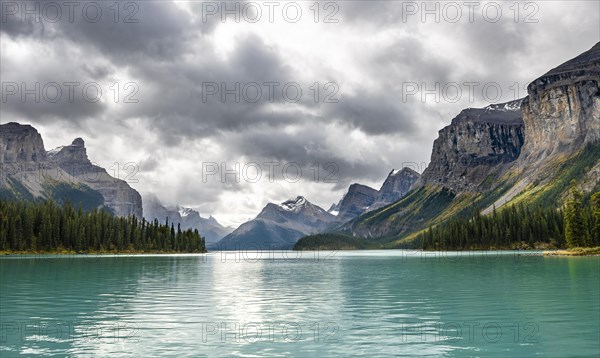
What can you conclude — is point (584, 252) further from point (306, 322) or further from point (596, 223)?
point (306, 322)

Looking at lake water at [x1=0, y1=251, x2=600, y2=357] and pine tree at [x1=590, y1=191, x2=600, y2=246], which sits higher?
pine tree at [x1=590, y1=191, x2=600, y2=246]

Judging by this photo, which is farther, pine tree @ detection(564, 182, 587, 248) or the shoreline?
pine tree @ detection(564, 182, 587, 248)

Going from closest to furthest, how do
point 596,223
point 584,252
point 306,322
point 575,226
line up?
point 306,322, point 584,252, point 596,223, point 575,226

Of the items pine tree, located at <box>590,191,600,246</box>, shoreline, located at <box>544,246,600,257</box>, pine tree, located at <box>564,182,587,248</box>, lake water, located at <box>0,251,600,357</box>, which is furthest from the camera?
pine tree, located at <box>564,182,587,248</box>

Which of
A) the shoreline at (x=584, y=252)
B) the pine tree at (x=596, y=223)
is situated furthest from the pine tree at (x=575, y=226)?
the shoreline at (x=584, y=252)

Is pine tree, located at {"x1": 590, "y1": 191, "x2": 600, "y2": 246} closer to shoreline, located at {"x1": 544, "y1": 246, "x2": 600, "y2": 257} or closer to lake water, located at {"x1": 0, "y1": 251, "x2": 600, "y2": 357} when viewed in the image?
shoreline, located at {"x1": 544, "y1": 246, "x2": 600, "y2": 257}

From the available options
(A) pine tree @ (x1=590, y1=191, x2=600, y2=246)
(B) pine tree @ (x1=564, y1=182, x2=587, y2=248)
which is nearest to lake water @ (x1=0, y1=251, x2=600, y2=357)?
(A) pine tree @ (x1=590, y1=191, x2=600, y2=246)

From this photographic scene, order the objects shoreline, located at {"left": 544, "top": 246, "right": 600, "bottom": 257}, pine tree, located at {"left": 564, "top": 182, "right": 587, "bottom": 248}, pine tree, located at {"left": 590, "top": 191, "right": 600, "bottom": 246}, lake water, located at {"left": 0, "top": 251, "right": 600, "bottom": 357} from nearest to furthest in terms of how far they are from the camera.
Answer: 1. lake water, located at {"left": 0, "top": 251, "right": 600, "bottom": 357}
2. shoreline, located at {"left": 544, "top": 246, "right": 600, "bottom": 257}
3. pine tree, located at {"left": 590, "top": 191, "right": 600, "bottom": 246}
4. pine tree, located at {"left": 564, "top": 182, "right": 587, "bottom": 248}

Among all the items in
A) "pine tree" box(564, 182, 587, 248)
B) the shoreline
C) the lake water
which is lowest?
the shoreline

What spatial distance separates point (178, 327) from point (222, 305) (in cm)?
1367

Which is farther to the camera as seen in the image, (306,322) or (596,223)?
(596,223)

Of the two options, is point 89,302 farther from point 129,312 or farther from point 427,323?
point 427,323

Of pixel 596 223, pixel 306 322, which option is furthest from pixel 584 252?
pixel 306 322

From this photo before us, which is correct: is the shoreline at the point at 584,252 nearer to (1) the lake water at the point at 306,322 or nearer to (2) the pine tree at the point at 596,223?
(2) the pine tree at the point at 596,223
